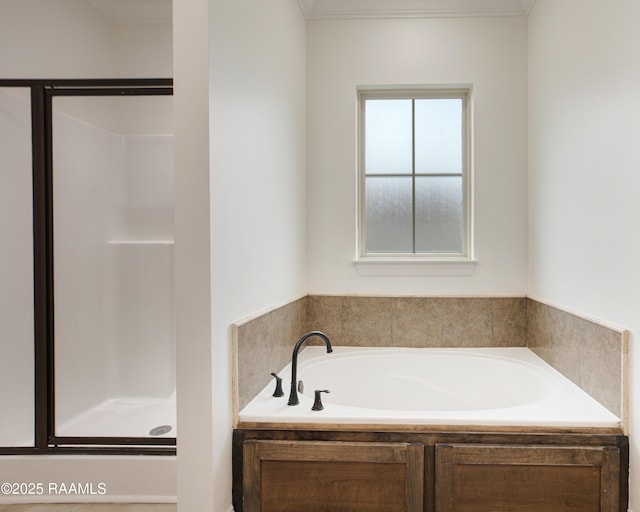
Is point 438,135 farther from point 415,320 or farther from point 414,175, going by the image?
point 415,320

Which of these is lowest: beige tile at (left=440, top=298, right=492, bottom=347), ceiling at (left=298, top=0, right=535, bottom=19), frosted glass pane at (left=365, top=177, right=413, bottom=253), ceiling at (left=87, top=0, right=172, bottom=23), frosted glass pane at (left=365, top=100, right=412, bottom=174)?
beige tile at (left=440, top=298, right=492, bottom=347)

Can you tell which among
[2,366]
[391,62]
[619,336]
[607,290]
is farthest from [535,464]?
[2,366]

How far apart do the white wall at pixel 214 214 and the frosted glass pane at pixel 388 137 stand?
1066 mm

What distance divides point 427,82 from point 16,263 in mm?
2523

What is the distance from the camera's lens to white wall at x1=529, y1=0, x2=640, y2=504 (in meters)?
1.47

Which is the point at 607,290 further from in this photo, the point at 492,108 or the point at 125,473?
the point at 125,473

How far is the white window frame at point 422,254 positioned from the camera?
2627mm

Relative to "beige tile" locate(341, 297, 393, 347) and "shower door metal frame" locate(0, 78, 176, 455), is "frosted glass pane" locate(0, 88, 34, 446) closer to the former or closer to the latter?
"shower door metal frame" locate(0, 78, 176, 455)

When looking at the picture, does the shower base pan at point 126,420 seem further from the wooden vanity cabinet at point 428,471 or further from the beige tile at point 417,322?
the beige tile at point 417,322

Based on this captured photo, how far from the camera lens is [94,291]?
2676mm

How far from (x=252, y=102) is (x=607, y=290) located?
157 cm

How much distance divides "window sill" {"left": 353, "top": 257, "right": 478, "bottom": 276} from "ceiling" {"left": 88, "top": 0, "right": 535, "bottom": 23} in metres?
1.49

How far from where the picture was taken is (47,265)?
78.2 inches

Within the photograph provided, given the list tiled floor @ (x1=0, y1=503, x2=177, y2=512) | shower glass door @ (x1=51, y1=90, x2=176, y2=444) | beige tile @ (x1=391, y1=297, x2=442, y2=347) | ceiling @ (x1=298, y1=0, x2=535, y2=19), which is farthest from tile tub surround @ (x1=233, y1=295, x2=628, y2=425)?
ceiling @ (x1=298, y1=0, x2=535, y2=19)
